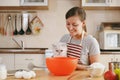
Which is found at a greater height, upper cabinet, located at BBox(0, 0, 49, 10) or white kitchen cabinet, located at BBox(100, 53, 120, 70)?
upper cabinet, located at BBox(0, 0, 49, 10)

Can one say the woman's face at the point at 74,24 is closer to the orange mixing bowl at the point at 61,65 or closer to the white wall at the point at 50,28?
the orange mixing bowl at the point at 61,65

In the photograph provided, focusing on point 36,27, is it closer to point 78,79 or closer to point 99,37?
point 99,37

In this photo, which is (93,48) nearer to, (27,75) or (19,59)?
(27,75)

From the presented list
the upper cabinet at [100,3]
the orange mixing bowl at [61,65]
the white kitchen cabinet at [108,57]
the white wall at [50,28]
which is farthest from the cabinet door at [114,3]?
the orange mixing bowl at [61,65]

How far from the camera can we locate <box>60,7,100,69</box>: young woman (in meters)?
2.01

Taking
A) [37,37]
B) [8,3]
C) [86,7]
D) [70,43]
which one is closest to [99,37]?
[86,7]

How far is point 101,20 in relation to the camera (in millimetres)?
3939

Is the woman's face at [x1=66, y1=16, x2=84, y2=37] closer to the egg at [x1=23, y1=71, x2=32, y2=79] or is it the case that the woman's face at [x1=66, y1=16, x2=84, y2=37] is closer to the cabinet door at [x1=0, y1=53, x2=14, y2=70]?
the egg at [x1=23, y1=71, x2=32, y2=79]

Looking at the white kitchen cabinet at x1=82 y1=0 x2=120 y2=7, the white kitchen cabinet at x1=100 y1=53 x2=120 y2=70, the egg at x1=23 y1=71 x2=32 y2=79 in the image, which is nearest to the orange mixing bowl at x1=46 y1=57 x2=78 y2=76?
the egg at x1=23 y1=71 x2=32 y2=79

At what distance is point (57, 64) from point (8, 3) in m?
2.21

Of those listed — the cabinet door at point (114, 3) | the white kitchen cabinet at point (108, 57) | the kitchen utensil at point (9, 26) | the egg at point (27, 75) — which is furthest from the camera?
the kitchen utensil at point (9, 26)

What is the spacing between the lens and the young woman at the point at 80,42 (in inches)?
79.1

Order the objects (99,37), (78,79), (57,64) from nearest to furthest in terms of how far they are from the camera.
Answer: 1. (78,79)
2. (57,64)
3. (99,37)

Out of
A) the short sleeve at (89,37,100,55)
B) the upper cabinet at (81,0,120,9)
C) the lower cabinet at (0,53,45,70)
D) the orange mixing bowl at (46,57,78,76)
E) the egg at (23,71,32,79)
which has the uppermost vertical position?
the upper cabinet at (81,0,120,9)
